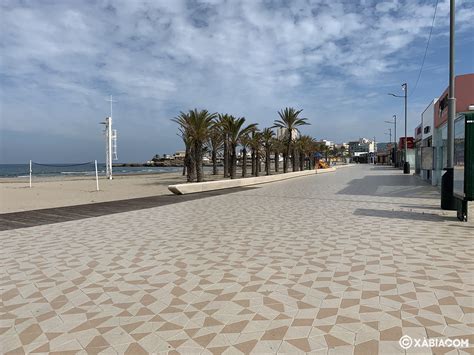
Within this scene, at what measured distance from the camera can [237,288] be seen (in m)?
4.45

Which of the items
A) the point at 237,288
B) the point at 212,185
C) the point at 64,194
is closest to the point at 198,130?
the point at 212,185

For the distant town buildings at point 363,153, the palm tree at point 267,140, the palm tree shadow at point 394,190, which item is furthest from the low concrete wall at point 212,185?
the distant town buildings at point 363,153

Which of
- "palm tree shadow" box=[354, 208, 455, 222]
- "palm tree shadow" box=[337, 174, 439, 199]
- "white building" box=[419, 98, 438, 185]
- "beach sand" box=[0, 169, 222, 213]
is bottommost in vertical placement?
"beach sand" box=[0, 169, 222, 213]

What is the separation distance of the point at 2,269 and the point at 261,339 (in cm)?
441

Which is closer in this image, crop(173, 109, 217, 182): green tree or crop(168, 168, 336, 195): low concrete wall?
crop(168, 168, 336, 195): low concrete wall

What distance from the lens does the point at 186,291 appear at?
4.40 m

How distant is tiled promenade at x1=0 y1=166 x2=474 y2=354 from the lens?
10.6 ft

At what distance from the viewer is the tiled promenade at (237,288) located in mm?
3240

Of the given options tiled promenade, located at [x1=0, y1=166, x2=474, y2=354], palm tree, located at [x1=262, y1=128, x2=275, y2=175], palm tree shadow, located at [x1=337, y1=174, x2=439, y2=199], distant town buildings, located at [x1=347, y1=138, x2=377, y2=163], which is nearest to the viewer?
tiled promenade, located at [x1=0, y1=166, x2=474, y2=354]

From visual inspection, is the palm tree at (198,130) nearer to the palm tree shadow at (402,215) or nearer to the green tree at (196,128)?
the green tree at (196,128)

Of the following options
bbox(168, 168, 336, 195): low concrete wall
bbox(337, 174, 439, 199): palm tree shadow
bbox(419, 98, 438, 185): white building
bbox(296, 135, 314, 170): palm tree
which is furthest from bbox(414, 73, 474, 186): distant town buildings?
bbox(296, 135, 314, 170): palm tree

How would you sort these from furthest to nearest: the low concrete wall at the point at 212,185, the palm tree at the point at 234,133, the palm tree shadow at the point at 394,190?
1. the palm tree at the point at 234,133
2. the low concrete wall at the point at 212,185
3. the palm tree shadow at the point at 394,190

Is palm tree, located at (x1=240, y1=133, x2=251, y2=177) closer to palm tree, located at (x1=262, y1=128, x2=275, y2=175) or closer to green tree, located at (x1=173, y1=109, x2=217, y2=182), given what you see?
palm tree, located at (x1=262, y1=128, x2=275, y2=175)

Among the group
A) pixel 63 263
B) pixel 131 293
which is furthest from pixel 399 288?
pixel 63 263
